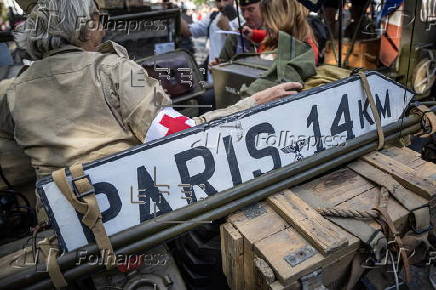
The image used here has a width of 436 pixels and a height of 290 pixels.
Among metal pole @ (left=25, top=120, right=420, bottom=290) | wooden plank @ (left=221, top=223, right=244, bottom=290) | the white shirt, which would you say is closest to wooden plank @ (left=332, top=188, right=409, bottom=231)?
metal pole @ (left=25, top=120, right=420, bottom=290)

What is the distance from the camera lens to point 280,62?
2.25 m

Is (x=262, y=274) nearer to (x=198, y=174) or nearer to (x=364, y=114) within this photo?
(x=198, y=174)

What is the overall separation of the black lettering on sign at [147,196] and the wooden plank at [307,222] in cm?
52

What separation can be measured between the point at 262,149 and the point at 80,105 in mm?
930

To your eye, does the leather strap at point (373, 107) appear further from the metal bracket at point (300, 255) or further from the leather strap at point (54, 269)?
the leather strap at point (54, 269)

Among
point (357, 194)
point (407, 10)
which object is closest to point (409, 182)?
point (357, 194)

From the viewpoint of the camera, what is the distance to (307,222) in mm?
1402

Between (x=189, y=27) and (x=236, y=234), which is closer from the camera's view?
(x=236, y=234)

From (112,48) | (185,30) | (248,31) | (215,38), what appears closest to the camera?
(112,48)

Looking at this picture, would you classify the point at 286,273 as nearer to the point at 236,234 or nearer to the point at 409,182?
the point at 236,234

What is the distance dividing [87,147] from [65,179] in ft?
1.33

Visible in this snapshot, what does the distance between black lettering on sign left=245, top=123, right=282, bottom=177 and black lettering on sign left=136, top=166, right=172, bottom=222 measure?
462 mm

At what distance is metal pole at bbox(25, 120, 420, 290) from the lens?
1.29 m

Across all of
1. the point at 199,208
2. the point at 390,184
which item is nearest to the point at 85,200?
the point at 199,208
